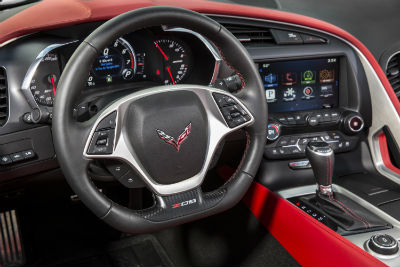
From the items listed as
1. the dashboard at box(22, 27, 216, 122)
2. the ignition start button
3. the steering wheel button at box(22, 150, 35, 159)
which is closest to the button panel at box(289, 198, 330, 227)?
the ignition start button

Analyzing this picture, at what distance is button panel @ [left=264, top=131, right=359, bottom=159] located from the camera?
1530mm

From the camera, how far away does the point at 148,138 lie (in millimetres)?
1017

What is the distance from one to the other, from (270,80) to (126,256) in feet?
3.27

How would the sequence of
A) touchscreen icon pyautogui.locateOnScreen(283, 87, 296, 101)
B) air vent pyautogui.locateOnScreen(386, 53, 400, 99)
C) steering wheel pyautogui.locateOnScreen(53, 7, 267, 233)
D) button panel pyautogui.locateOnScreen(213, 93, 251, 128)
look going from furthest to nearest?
air vent pyautogui.locateOnScreen(386, 53, 400, 99), touchscreen icon pyautogui.locateOnScreen(283, 87, 296, 101), button panel pyautogui.locateOnScreen(213, 93, 251, 128), steering wheel pyautogui.locateOnScreen(53, 7, 267, 233)

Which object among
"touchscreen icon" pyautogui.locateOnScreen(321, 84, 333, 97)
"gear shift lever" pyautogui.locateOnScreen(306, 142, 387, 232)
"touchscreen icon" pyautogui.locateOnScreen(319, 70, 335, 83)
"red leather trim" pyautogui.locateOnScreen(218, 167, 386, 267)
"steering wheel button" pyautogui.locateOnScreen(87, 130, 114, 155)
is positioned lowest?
"red leather trim" pyautogui.locateOnScreen(218, 167, 386, 267)

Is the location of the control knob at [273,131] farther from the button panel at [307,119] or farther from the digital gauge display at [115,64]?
the digital gauge display at [115,64]

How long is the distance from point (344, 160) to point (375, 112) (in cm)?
21

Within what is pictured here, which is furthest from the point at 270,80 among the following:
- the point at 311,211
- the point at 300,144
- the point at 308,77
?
the point at 311,211

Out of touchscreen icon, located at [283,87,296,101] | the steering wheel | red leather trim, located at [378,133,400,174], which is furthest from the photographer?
red leather trim, located at [378,133,400,174]

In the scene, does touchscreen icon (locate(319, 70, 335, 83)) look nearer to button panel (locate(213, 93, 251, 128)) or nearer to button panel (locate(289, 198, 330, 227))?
button panel (locate(289, 198, 330, 227))

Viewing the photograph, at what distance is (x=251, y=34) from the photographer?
146cm

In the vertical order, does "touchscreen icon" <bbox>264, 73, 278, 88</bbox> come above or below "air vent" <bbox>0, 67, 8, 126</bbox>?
below

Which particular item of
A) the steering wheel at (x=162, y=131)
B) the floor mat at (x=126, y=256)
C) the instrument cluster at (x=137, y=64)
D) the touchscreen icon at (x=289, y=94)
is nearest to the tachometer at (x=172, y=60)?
the instrument cluster at (x=137, y=64)

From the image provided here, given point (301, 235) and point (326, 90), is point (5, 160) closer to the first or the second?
point (301, 235)
